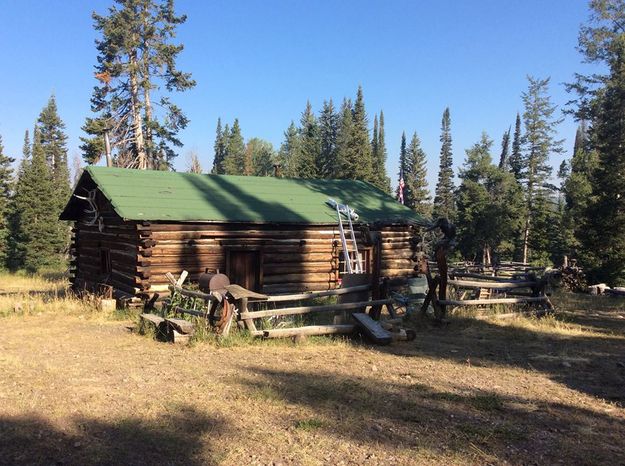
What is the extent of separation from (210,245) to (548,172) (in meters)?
47.0

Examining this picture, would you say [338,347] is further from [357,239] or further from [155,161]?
[155,161]

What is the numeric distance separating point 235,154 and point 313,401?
89.6 metres

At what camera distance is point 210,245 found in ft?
49.7

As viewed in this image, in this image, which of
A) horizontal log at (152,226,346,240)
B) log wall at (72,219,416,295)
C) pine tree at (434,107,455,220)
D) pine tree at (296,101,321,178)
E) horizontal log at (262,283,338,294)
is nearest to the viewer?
log wall at (72,219,416,295)

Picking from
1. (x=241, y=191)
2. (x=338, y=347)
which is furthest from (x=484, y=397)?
(x=241, y=191)

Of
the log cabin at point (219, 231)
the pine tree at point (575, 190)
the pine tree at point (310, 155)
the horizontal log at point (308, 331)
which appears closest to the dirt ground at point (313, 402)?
the horizontal log at point (308, 331)

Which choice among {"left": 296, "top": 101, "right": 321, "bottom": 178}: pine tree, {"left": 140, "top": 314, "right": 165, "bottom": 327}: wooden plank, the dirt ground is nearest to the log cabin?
{"left": 140, "top": 314, "right": 165, "bottom": 327}: wooden plank

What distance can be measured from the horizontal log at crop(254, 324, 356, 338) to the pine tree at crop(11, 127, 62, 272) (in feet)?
103

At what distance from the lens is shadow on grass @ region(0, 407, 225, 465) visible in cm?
442

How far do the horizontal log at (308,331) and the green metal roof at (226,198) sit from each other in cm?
618

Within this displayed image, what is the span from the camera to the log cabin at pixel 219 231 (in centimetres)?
1435

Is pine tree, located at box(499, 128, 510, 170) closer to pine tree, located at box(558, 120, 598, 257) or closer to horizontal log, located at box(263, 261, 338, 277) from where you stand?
pine tree, located at box(558, 120, 598, 257)

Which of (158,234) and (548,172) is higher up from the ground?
(548,172)

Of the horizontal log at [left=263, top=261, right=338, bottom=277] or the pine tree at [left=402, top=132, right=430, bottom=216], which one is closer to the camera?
the horizontal log at [left=263, top=261, right=338, bottom=277]
